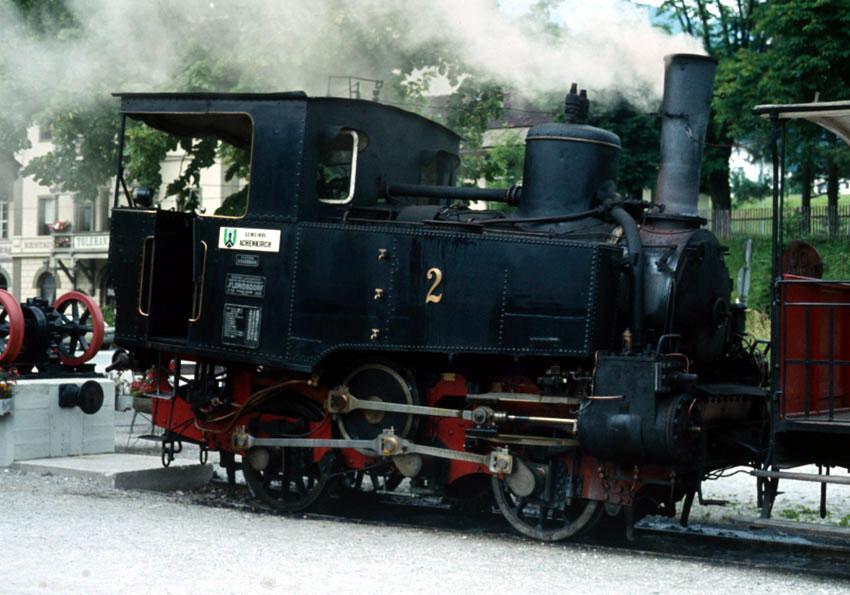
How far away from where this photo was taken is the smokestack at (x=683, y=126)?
8.98 metres

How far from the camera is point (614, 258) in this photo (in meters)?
8.49

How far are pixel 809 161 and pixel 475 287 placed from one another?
2525cm

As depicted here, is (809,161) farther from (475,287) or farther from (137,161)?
(475,287)

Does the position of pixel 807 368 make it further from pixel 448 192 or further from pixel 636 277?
pixel 448 192

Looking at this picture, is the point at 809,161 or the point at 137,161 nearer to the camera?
the point at 137,161

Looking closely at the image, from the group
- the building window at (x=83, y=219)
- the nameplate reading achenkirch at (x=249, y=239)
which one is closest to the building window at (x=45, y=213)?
the building window at (x=83, y=219)

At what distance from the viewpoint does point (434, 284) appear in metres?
8.91

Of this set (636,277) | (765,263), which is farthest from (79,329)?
(765,263)

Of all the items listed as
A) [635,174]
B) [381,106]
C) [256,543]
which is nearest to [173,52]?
[381,106]

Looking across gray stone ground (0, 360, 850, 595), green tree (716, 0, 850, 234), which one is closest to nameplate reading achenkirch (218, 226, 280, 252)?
gray stone ground (0, 360, 850, 595)

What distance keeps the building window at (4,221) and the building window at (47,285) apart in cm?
282

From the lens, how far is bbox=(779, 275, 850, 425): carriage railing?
25.1 ft

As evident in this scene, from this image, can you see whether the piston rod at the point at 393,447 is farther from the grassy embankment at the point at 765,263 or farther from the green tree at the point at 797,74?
the green tree at the point at 797,74

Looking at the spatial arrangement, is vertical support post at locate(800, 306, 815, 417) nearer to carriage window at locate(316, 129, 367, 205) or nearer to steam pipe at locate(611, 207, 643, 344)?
steam pipe at locate(611, 207, 643, 344)
